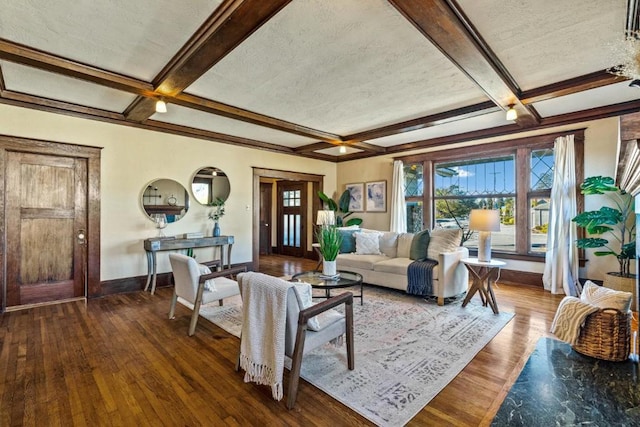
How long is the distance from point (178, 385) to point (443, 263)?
323cm

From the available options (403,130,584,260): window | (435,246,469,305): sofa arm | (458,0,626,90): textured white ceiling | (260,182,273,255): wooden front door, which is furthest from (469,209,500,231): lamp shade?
(260,182,273,255): wooden front door

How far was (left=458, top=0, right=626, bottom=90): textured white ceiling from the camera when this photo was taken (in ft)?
6.79

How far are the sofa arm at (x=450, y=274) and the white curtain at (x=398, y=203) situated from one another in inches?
92.8

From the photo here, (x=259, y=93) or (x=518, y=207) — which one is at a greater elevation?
(x=259, y=93)

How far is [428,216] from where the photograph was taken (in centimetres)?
618

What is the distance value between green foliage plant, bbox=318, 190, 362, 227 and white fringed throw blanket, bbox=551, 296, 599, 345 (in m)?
4.83

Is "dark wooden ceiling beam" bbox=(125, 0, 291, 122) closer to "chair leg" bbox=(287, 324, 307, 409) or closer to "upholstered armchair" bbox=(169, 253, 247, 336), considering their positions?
"upholstered armchair" bbox=(169, 253, 247, 336)

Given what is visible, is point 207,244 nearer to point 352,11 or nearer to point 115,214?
point 115,214

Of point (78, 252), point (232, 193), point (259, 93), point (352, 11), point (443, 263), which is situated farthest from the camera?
point (232, 193)

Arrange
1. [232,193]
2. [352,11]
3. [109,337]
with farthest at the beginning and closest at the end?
1. [232,193]
2. [109,337]
3. [352,11]

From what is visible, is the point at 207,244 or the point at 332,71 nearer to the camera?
the point at 332,71

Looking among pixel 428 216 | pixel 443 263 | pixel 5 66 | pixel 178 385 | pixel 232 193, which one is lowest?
pixel 178 385

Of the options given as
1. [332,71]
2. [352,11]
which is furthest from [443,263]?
[352,11]

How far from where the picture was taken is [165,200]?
4945 mm
